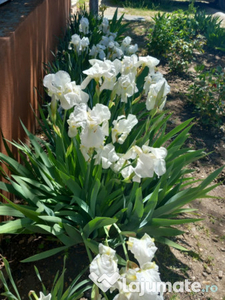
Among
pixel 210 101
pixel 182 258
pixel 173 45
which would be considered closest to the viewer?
pixel 182 258

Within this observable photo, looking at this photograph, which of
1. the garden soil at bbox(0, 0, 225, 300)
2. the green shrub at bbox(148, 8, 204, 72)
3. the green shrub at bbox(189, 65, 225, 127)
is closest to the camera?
the garden soil at bbox(0, 0, 225, 300)

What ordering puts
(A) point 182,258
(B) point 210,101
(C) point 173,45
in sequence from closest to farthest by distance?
(A) point 182,258 < (B) point 210,101 < (C) point 173,45

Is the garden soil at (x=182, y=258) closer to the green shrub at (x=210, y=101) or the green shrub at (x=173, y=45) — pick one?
the green shrub at (x=210, y=101)

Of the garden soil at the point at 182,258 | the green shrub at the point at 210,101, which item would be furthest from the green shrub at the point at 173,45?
the garden soil at the point at 182,258

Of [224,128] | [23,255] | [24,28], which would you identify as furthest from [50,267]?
[224,128]

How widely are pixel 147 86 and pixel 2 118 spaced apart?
817 mm

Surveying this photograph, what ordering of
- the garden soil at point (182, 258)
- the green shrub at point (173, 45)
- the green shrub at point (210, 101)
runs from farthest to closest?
1. the green shrub at point (173, 45)
2. the green shrub at point (210, 101)
3. the garden soil at point (182, 258)

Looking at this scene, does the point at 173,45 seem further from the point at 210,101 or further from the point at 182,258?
the point at 182,258

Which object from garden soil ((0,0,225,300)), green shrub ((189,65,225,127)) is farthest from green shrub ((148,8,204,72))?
garden soil ((0,0,225,300))

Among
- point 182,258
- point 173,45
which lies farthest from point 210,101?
point 182,258

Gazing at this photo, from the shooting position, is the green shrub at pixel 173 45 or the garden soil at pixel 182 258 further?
the green shrub at pixel 173 45

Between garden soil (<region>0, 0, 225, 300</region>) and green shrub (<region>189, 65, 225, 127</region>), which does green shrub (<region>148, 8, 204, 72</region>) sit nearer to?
green shrub (<region>189, 65, 225, 127</region>)

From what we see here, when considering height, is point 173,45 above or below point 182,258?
above

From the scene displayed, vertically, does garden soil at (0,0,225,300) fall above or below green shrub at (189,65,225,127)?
below
